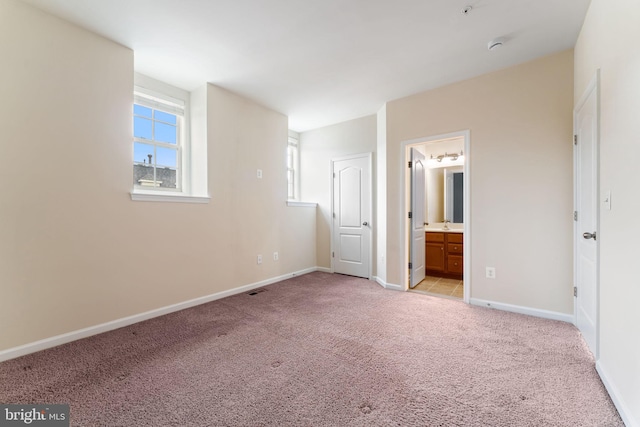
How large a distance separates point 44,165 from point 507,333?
421 cm

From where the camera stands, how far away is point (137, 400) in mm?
1558

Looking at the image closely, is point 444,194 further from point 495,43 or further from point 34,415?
point 34,415

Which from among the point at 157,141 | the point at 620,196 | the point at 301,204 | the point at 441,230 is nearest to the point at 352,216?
the point at 301,204

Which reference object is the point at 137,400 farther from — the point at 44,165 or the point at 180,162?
the point at 180,162

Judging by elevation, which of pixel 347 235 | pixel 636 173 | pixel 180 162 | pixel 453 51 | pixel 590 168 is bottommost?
pixel 347 235

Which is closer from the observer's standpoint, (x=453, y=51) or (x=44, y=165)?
(x=44, y=165)

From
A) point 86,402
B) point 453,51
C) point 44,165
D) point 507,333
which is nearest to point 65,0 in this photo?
point 44,165

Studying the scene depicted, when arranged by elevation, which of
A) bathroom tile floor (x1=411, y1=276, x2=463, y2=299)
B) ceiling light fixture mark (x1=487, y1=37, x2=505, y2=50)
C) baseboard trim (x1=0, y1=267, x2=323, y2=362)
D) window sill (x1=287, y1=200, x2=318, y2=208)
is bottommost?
bathroom tile floor (x1=411, y1=276, x2=463, y2=299)

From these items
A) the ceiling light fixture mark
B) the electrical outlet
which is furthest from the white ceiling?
the electrical outlet

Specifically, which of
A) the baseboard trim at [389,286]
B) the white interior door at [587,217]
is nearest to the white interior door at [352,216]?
the baseboard trim at [389,286]

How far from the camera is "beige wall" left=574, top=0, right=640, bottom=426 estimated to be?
4.43 feet

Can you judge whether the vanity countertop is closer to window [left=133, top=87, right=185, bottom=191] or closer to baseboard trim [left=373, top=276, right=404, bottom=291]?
baseboard trim [left=373, top=276, right=404, bottom=291]

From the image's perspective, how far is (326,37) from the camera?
2.46m

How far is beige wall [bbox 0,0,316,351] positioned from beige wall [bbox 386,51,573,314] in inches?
122
